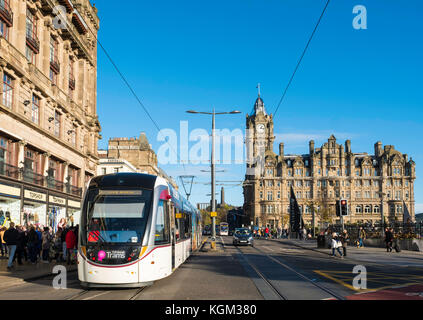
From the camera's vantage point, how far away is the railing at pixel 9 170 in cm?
2647

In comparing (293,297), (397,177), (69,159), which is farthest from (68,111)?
(397,177)

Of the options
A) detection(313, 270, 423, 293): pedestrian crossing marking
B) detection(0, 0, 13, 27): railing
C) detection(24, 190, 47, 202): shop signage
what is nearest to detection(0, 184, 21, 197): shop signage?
detection(24, 190, 47, 202): shop signage

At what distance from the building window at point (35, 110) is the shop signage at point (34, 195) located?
478 cm

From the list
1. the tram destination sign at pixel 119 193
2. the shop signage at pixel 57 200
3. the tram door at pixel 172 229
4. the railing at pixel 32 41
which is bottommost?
the tram door at pixel 172 229

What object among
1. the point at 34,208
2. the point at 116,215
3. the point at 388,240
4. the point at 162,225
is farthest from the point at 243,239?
the point at 116,215

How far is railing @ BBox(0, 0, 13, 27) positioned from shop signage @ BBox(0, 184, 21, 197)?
932cm

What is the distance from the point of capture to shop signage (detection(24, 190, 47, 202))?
29.4m

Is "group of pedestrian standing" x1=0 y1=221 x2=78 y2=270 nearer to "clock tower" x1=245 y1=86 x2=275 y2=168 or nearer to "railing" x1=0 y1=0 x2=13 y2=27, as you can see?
"railing" x1=0 y1=0 x2=13 y2=27

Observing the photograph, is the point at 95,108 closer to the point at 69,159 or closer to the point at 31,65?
the point at 69,159

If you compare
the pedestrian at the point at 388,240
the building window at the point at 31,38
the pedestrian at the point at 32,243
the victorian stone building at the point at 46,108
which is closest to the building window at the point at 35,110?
the victorian stone building at the point at 46,108

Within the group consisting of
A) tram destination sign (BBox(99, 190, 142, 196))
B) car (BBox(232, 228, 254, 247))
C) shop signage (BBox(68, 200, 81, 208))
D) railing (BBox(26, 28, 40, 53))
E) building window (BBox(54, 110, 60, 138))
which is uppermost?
railing (BBox(26, 28, 40, 53))

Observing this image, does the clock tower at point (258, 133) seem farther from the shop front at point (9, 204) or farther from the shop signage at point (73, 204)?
the shop front at point (9, 204)

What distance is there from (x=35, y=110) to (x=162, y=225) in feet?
71.2

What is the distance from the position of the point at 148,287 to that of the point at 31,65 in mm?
22359
